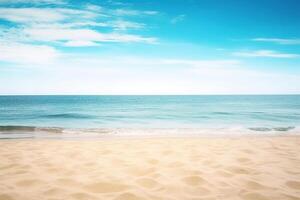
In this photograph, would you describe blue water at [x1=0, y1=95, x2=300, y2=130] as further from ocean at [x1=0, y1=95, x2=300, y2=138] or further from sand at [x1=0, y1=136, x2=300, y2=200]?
sand at [x1=0, y1=136, x2=300, y2=200]

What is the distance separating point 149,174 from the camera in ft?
14.2

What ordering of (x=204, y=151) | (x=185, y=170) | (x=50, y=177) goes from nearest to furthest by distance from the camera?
1. (x=50, y=177)
2. (x=185, y=170)
3. (x=204, y=151)

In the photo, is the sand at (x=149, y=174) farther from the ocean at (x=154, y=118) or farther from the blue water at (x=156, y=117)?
the blue water at (x=156, y=117)

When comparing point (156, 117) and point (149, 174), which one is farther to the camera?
point (156, 117)

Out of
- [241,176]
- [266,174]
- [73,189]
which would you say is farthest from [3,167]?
[266,174]

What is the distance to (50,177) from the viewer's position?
413 cm

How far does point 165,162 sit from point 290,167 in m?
2.81

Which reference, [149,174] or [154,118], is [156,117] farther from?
[149,174]

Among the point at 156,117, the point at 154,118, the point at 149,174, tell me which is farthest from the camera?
the point at 156,117

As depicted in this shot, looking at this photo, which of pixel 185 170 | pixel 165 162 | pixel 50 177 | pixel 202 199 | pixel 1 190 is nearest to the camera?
pixel 202 199

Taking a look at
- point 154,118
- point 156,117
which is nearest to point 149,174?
point 154,118

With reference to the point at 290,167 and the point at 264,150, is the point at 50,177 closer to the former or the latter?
the point at 290,167

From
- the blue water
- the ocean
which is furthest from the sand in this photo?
the blue water

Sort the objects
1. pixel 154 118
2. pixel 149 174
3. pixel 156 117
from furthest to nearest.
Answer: pixel 156 117, pixel 154 118, pixel 149 174
